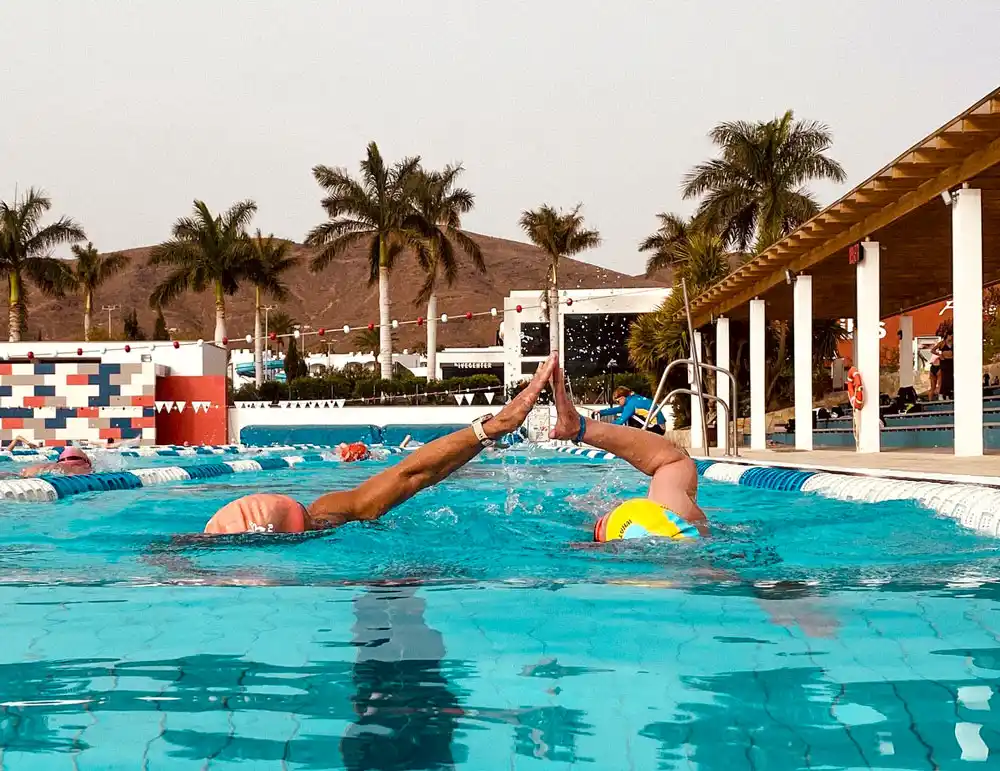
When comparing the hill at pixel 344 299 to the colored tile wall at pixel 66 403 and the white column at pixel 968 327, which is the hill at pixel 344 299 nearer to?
the colored tile wall at pixel 66 403

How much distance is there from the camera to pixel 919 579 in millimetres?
3797

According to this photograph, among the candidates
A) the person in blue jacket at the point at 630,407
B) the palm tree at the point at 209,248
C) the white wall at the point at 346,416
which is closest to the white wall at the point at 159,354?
the white wall at the point at 346,416

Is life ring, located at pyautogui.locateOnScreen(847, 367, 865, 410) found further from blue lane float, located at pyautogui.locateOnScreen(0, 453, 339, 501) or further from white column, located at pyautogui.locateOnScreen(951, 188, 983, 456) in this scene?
blue lane float, located at pyautogui.locateOnScreen(0, 453, 339, 501)

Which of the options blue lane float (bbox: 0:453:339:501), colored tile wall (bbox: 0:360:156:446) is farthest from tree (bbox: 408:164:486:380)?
blue lane float (bbox: 0:453:339:501)

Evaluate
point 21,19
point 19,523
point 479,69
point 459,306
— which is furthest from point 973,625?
point 459,306

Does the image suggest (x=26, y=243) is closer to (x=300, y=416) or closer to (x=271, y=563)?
(x=300, y=416)

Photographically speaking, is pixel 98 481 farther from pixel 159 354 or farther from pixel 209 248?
pixel 209 248

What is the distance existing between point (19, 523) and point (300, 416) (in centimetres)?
2033

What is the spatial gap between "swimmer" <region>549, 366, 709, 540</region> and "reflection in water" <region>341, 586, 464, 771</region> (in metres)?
1.78

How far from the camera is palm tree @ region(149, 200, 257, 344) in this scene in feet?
137

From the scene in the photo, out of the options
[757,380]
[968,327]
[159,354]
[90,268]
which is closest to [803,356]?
[757,380]

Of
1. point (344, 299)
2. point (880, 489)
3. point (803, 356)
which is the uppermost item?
point (344, 299)

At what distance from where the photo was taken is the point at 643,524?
4.83 metres

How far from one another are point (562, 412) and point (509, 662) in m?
2.22
